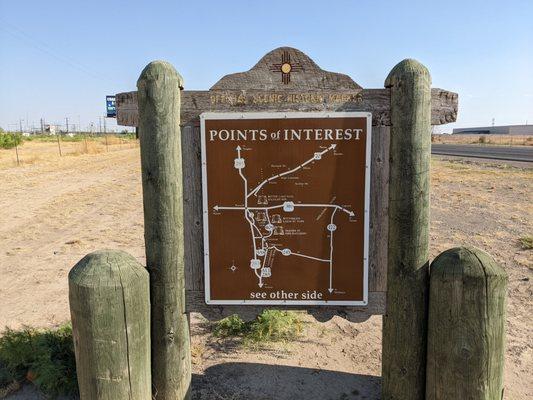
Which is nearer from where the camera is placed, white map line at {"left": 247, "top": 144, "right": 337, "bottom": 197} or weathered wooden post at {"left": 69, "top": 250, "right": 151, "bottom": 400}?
weathered wooden post at {"left": 69, "top": 250, "right": 151, "bottom": 400}

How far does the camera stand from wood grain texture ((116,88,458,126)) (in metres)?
2.63

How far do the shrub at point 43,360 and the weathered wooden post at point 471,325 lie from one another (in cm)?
235

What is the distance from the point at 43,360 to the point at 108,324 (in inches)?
46.1

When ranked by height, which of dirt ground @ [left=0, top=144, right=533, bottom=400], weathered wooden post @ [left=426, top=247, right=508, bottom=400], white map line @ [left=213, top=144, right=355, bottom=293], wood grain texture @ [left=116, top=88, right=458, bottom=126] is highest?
wood grain texture @ [left=116, top=88, right=458, bottom=126]

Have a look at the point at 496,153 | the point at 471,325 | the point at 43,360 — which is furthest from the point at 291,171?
the point at 496,153

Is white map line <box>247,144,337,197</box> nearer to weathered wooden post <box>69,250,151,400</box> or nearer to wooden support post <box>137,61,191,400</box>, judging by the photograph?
wooden support post <box>137,61,191,400</box>

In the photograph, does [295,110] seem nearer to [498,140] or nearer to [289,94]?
[289,94]

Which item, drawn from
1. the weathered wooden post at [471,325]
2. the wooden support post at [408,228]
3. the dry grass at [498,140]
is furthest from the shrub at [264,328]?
the dry grass at [498,140]

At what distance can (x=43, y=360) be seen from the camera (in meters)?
3.16

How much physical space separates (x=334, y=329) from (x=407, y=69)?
8.53 feet

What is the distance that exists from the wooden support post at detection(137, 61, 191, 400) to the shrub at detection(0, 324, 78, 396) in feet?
2.50

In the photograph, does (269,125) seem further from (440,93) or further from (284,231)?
(440,93)

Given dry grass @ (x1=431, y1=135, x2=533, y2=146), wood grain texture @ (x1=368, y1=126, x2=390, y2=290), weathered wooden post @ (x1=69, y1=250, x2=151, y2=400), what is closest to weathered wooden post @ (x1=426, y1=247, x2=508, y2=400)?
wood grain texture @ (x1=368, y1=126, x2=390, y2=290)

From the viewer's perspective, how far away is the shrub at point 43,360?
3.05m
